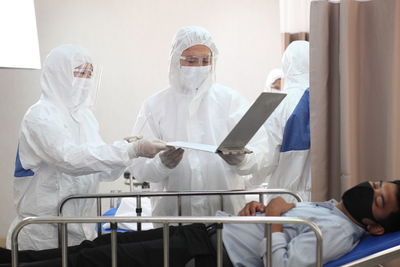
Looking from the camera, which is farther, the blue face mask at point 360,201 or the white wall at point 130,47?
the white wall at point 130,47

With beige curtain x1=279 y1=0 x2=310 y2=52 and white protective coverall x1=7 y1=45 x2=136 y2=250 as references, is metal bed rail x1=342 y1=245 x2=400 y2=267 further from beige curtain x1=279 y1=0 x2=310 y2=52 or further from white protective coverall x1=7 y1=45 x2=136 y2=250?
beige curtain x1=279 y1=0 x2=310 y2=52

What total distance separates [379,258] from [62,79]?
178 cm

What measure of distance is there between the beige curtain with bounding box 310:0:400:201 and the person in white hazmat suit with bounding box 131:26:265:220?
0.36m

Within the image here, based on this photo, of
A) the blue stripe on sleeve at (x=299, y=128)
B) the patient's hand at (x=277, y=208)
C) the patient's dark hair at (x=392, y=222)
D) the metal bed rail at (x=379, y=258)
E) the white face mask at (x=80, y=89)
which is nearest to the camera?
the metal bed rail at (x=379, y=258)

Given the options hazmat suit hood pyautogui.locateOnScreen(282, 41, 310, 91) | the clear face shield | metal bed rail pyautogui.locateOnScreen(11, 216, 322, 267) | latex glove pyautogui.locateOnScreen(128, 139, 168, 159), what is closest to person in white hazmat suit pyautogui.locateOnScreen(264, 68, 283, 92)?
hazmat suit hood pyautogui.locateOnScreen(282, 41, 310, 91)

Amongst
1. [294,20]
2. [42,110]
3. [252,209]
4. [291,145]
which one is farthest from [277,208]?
[294,20]

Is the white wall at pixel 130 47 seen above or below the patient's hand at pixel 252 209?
above

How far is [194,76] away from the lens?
8.23ft

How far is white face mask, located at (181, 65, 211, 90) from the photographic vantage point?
2506 mm

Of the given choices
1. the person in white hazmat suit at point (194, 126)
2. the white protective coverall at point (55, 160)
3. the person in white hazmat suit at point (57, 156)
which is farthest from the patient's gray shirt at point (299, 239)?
the white protective coverall at point (55, 160)

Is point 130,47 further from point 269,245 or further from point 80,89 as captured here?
point 269,245

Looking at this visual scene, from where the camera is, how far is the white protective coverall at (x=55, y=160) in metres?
2.30

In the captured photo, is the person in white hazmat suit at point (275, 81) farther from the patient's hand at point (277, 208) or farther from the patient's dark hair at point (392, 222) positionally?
the patient's dark hair at point (392, 222)

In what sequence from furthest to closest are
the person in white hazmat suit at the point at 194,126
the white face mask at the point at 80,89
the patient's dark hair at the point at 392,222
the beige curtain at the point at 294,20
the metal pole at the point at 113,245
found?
the beige curtain at the point at 294,20 < the white face mask at the point at 80,89 < the person in white hazmat suit at the point at 194,126 < the patient's dark hair at the point at 392,222 < the metal pole at the point at 113,245
